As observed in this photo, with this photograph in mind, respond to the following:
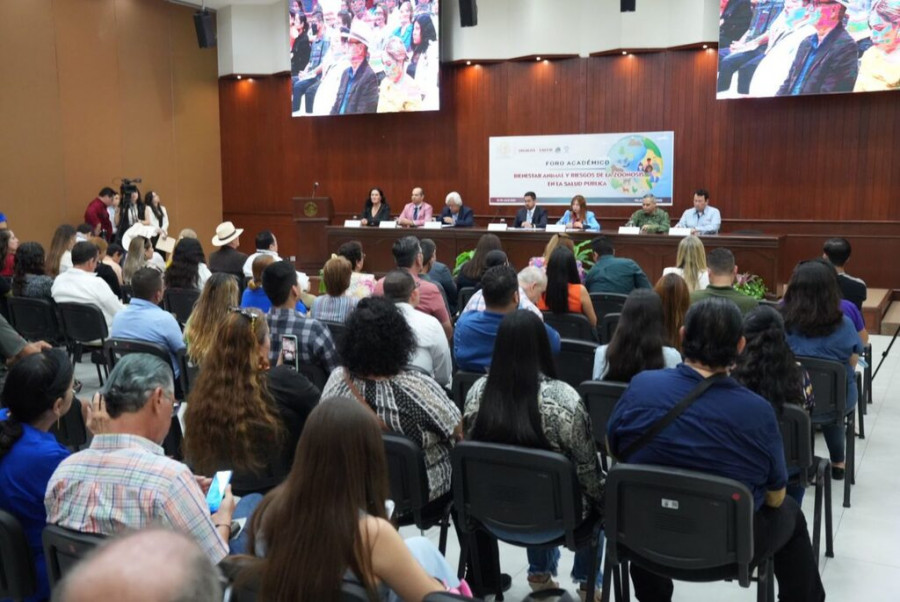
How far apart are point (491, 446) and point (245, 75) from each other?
42.4 ft

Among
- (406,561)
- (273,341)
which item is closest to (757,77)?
(273,341)

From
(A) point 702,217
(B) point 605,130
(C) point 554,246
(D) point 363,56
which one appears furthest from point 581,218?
(D) point 363,56

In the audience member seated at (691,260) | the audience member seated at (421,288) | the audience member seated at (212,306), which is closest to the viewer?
the audience member seated at (212,306)

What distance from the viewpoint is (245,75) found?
46.3ft

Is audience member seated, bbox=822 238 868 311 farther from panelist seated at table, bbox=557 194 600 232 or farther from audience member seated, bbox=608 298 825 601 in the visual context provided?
panelist seated at table, bbox=557 194 600 232

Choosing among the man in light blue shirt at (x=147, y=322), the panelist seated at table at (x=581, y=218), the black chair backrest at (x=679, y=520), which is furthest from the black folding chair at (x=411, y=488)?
the panelist seated at table at (x=581, y=218)

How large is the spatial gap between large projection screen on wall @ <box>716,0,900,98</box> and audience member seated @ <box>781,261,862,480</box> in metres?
6.60

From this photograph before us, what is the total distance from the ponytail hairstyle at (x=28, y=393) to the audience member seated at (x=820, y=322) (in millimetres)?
3369

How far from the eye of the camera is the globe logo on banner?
1121cm

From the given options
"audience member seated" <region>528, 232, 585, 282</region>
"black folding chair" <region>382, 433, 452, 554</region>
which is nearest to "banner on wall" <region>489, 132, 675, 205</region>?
"audience member seated" <region>528, 232, 585, 282</region>

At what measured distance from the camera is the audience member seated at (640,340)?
10.9ft

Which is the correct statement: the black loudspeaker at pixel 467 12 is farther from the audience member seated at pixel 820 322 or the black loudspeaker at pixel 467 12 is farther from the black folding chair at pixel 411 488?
the black folding chair at pixel 411 488

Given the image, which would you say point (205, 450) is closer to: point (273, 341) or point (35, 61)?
point (273, 341)

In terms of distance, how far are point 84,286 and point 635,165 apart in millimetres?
7765
